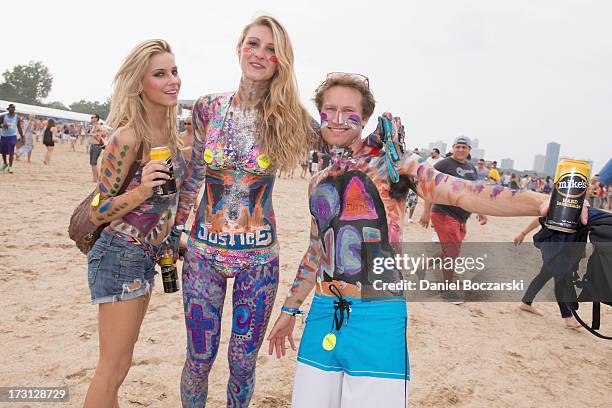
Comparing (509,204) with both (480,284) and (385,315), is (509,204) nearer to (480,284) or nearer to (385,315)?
(385,315)

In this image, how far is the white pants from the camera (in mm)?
1968

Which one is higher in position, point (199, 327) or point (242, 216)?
point (242, 216)

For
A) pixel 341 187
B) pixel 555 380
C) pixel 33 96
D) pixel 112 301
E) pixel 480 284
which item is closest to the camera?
pixel 341 187

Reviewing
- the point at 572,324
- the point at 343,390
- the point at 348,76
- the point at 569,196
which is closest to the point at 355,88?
the point at 348,76

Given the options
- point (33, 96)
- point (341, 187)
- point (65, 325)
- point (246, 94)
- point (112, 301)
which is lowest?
point (65, 325)

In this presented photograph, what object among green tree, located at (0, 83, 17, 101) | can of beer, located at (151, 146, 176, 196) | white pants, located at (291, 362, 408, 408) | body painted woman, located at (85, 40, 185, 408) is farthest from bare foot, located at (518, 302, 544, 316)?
green tree, located at (0, 83, 17, 101)

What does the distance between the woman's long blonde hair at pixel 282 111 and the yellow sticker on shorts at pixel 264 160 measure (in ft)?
0.10

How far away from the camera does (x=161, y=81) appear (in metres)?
2.74

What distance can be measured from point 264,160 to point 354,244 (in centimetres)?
96

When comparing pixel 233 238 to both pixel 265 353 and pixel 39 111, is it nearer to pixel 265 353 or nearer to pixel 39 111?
pixel 265 353

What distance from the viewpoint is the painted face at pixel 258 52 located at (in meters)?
2.81

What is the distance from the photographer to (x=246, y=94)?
117 inches

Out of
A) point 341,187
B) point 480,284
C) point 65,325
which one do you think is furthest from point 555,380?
point 65,325

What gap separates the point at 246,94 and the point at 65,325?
3.59 metres
